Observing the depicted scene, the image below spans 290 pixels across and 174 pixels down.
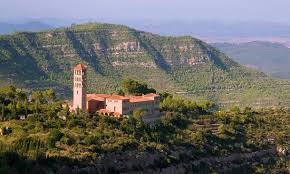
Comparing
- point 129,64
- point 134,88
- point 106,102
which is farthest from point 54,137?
point 129,64

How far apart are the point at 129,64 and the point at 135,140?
7431 cm

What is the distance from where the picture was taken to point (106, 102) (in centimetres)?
6438

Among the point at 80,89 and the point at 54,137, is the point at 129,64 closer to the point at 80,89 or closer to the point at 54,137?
the point at 80,89

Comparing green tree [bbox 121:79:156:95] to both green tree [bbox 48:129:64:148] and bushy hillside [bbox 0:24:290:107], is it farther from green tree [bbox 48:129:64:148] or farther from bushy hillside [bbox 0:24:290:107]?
bushy hillside [bbox 0:24:290:107]

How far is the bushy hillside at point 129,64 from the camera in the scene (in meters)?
117

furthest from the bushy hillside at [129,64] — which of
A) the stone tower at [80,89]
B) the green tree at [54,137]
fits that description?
the green tree at [54,137]

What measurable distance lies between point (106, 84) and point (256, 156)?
5423 centimetres

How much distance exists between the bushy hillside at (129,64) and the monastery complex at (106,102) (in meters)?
43.0

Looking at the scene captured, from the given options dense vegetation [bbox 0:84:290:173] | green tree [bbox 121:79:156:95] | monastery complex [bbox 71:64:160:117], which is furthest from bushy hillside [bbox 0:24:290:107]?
monastery complex [bbox 71:64:160:117]

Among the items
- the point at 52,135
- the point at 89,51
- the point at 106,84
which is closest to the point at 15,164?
the point at 52,135

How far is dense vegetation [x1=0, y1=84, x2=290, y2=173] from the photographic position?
49.5 m

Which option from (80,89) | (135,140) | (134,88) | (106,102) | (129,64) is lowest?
(135,140)

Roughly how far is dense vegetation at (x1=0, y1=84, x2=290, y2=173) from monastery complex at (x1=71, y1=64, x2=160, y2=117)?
4.25ft

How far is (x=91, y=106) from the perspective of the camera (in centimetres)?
6500
